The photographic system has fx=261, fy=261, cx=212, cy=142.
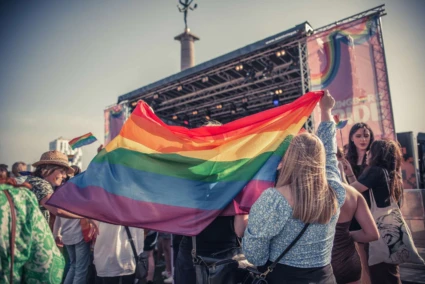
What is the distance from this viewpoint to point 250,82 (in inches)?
468

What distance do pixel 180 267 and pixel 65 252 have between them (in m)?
2.88

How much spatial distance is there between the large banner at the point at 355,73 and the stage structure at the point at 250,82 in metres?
0.03

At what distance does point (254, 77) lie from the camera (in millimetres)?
11422

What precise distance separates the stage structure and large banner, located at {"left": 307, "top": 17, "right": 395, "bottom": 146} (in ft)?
0.10

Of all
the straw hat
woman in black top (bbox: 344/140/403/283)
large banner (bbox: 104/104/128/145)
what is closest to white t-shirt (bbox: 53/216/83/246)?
the straw hat

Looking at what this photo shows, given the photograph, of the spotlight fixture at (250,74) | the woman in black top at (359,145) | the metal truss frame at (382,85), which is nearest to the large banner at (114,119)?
the spotlight fixture at (250,74)

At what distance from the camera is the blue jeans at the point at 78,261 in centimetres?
356

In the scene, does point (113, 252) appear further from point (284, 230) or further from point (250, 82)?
point (250, 82)

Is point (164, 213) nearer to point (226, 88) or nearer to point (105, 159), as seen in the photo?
point (105, 159)

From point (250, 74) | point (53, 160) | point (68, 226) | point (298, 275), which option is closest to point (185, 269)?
point (298, 275)

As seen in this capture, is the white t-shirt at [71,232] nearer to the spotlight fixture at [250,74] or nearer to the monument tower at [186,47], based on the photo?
the spotlight fixture at [250,74]

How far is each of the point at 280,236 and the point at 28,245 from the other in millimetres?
1490

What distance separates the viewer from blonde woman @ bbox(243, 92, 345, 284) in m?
1.47

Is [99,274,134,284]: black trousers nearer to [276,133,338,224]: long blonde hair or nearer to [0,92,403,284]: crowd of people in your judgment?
[0,92,403,284]: crowd of people
